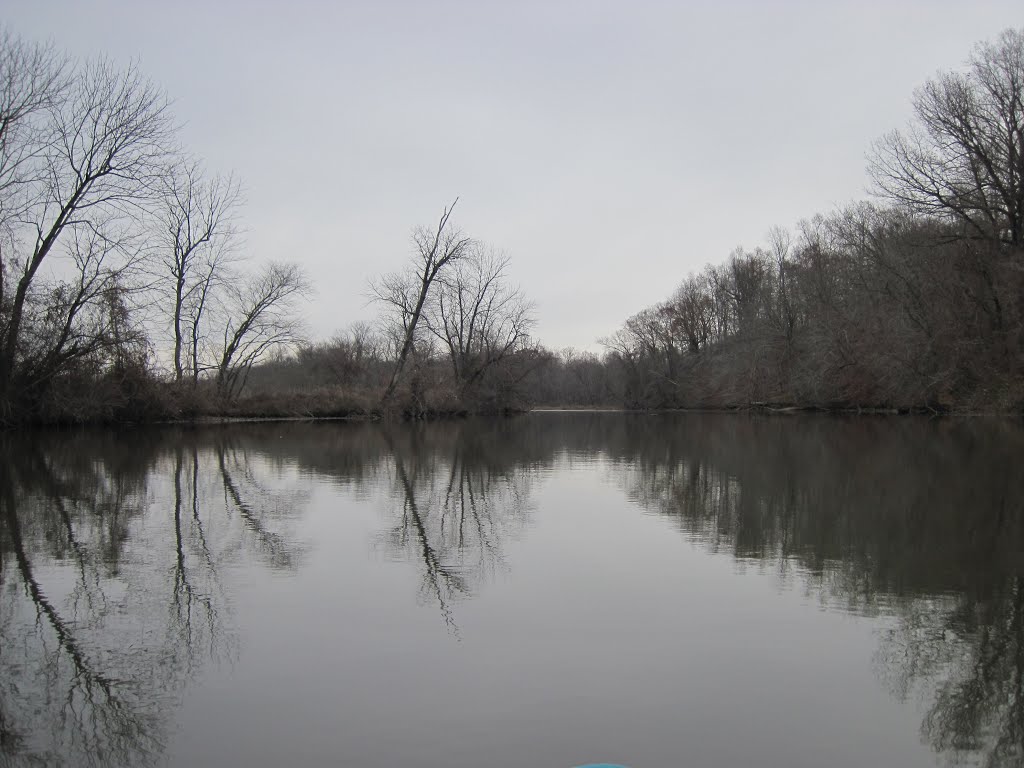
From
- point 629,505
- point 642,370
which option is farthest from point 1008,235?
point 642,370

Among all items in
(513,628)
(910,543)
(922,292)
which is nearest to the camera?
(513,628)

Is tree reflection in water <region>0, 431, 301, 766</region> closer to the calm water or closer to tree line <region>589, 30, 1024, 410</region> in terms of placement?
the calm water

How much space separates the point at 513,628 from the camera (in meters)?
5.47

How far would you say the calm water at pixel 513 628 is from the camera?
12.4ft

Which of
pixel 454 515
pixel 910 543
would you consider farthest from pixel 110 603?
pixel 910 543

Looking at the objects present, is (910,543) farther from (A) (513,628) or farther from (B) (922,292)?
(B) (922,292)

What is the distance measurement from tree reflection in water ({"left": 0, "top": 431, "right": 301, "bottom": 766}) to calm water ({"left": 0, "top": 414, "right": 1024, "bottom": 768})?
0.09ft

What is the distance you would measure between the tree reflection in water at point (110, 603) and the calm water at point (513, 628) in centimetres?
3

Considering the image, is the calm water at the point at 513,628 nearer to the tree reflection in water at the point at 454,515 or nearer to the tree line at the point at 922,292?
the tree reflection in water at the point at 454,515

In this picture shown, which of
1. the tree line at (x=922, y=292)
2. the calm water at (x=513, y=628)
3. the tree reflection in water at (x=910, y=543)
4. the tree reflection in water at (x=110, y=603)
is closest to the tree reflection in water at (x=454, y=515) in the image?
the calm water at (x=513, y=628)

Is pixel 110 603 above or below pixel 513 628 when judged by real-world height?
above

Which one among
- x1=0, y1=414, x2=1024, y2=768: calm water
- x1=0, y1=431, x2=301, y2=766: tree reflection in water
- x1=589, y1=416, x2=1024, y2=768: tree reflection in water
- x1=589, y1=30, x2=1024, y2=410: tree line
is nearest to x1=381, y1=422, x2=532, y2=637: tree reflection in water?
x1=0, y1=414, x2=1024, y2=768: calm water

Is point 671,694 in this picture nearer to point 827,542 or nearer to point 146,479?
point 827,542

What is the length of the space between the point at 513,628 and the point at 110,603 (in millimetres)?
3170
